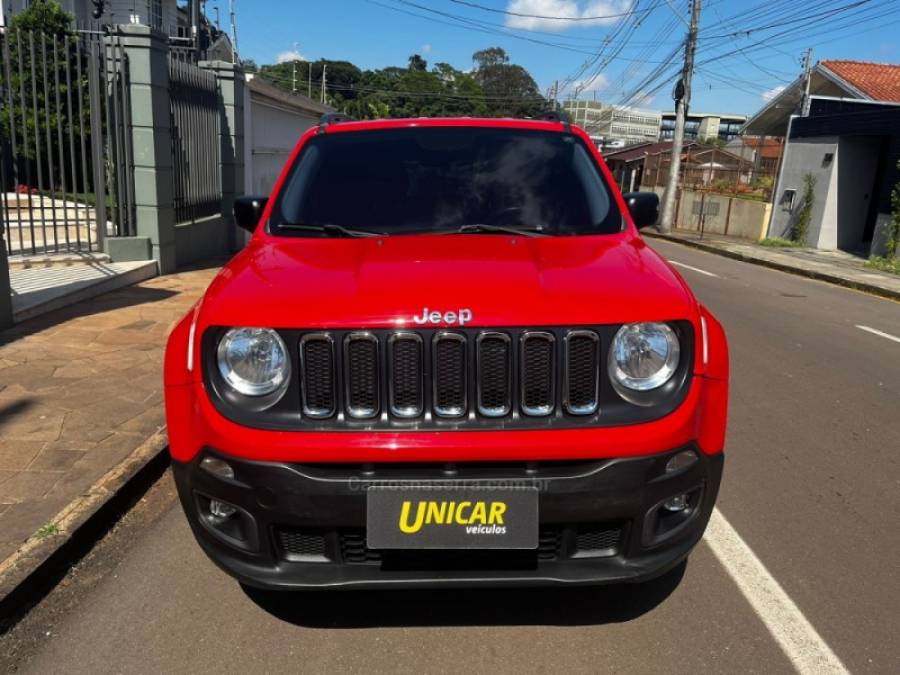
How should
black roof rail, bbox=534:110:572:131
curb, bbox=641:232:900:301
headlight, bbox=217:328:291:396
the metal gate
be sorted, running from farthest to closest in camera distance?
curb, bbox=641:232:900:301
the metal gate
black roof rail, bbox=534:110:572:131
headlight, bbox=217:328:291:396

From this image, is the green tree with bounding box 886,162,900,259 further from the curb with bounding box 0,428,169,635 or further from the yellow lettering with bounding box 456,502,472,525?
the yellow lettering with bounding box 456,502,472,525

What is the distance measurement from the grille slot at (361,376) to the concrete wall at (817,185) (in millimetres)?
22873

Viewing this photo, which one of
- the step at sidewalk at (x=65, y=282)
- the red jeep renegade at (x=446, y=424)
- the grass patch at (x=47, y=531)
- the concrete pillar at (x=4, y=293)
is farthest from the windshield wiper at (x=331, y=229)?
the step at sidewalk at (x=65, y=282)

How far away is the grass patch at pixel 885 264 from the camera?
17.4 m

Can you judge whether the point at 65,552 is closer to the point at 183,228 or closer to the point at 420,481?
the point at 420,481

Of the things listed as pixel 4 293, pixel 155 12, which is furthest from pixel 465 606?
pixel 155 12

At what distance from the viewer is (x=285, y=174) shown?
3889 mm

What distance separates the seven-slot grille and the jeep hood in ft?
0.19

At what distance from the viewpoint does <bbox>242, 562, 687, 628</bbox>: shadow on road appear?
9.63ft

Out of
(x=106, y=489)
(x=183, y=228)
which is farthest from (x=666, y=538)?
(x=183, y=228)

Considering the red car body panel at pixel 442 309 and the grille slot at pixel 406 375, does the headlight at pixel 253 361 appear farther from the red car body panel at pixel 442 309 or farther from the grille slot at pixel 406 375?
the grille slot at pixel 406 375

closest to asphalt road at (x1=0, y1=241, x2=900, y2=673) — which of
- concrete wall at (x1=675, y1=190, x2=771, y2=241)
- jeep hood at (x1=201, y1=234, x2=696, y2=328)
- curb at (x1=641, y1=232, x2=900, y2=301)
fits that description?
jeep hood at (x1=201, y1=234, x2=696, y2=328)

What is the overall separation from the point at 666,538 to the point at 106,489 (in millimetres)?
2698

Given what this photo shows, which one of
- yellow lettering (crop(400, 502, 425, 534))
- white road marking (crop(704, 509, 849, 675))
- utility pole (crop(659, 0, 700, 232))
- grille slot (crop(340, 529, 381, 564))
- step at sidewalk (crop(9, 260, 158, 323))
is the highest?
utility pole (crop(659, 0, 700, 232))
